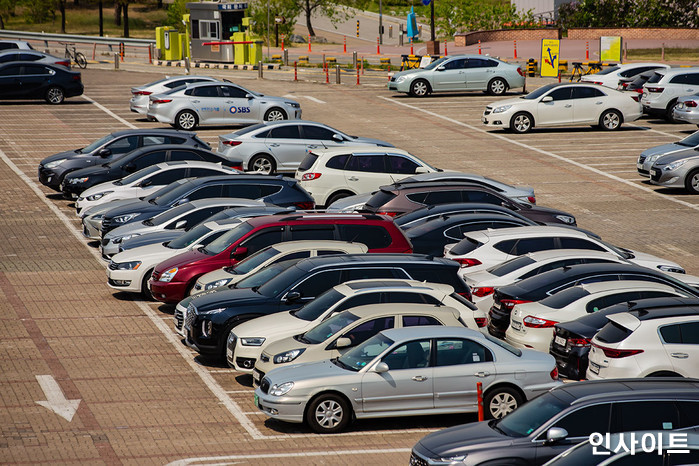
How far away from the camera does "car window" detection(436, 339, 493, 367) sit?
12164 mm

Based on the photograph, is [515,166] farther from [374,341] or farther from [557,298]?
[374,341]

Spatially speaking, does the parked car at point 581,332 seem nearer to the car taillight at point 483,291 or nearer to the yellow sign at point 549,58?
the car taillight at point 483,291

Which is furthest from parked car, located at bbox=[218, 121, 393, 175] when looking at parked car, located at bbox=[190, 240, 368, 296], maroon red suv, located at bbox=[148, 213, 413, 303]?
parked car, located at bbox=[190, 240, 368, 296]

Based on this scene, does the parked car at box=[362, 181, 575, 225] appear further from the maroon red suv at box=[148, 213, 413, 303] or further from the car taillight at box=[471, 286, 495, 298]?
the car taillight at box=[471, 286, 495, 298]

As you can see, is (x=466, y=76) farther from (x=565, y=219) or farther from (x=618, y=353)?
(x=618, y=353)

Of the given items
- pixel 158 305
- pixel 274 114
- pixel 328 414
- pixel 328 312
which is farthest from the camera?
pixel 274 114

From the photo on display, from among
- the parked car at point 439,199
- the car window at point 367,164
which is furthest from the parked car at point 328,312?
the car window at point 367,164

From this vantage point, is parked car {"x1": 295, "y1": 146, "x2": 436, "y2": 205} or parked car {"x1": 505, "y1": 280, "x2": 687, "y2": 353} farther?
parked car {"x1": 295, "y1": 146, "x2": 436, "y2": 205}

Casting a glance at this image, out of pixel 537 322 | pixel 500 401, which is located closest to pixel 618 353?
pixel 500 401

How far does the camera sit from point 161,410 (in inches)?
490

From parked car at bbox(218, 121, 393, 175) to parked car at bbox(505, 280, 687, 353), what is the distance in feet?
39.7

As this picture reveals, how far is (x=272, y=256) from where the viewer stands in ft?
52.5

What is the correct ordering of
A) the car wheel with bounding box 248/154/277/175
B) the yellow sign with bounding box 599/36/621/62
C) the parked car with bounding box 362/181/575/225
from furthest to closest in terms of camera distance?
the yellow sign with bounding box 599/36/621/62 < the car wheel with bounding box 248/154/277/175 < the parked car with bounding box 362/181/575/225

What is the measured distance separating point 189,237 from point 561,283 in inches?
262
